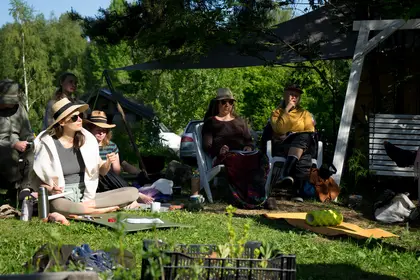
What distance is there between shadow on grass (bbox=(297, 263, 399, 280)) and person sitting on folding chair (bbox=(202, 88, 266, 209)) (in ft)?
10.4

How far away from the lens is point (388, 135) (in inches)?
364

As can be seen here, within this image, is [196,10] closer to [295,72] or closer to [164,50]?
[164,50]

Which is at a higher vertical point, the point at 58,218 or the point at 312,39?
the point at 312,39

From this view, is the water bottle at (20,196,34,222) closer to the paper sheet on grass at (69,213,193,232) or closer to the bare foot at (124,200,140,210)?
the paper sheet on grass at (69,213,193,232)

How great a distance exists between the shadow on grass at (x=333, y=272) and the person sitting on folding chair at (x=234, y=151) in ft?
10.4

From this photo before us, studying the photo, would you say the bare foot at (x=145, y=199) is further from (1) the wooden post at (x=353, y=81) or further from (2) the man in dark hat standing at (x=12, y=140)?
(1) the wooden post at (x=353, y=81)

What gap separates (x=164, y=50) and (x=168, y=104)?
1702cm

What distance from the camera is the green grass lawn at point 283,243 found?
4961mm

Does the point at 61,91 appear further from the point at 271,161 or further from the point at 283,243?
the point at 283,243

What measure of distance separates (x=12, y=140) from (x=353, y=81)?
13.7ft

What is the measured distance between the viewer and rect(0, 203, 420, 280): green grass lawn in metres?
4.96

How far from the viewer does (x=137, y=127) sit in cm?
1900

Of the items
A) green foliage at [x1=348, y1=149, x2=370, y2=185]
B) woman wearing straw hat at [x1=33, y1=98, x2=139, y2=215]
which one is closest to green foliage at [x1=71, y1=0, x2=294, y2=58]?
green foliage at [x1=348, y1=149, x2=370, y2=185]

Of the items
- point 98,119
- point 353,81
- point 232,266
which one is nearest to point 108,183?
point 98,119
